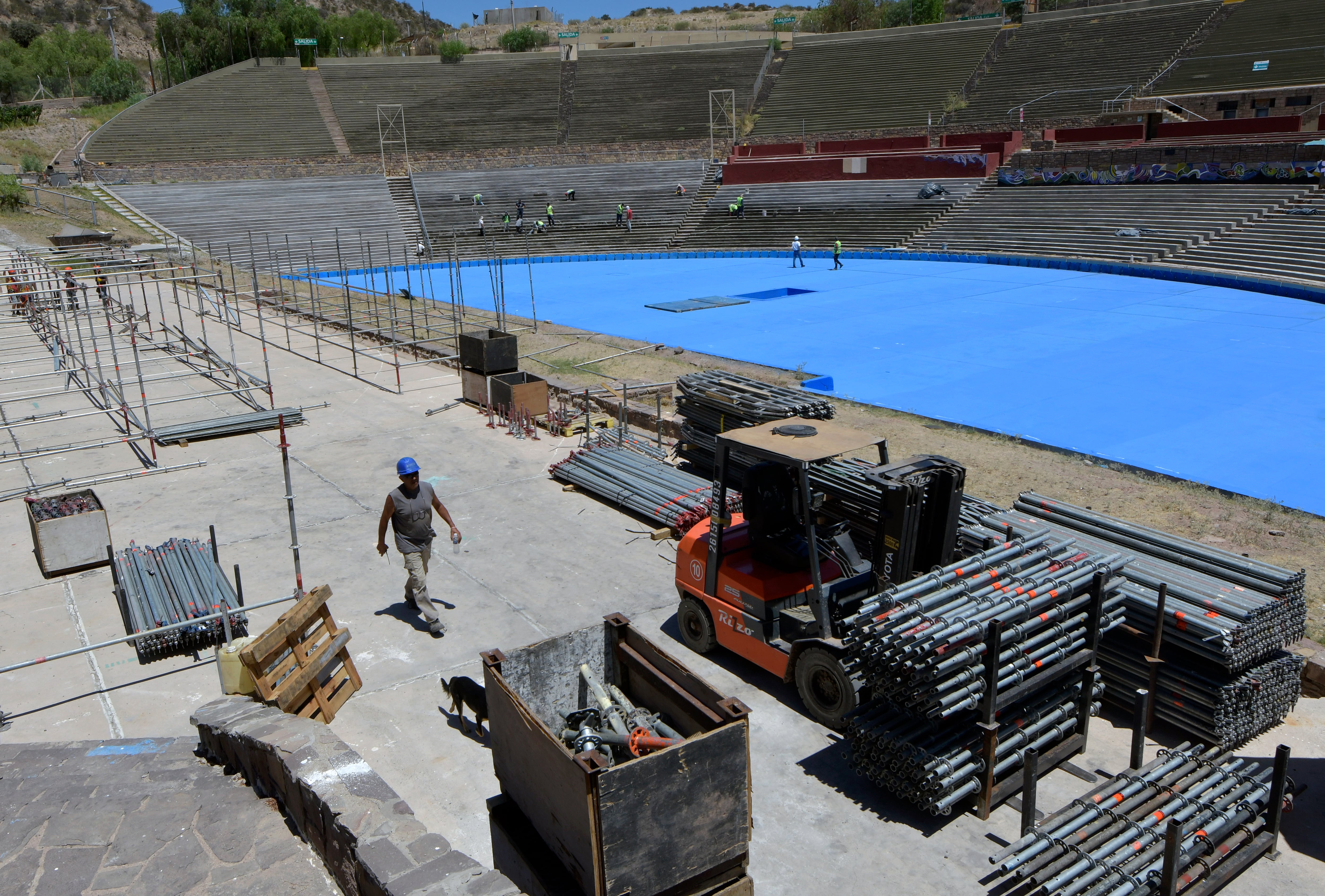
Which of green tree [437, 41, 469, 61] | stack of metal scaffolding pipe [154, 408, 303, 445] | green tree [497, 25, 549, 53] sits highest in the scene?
green tree [497, 25, 549, 53]

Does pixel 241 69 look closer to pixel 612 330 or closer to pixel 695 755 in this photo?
pixel 612 330

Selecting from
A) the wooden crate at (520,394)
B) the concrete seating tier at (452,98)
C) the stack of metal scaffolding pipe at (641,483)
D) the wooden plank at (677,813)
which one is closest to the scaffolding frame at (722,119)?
the concrete seating tier at (452,98)

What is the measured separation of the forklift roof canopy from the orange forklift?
0.01 meters

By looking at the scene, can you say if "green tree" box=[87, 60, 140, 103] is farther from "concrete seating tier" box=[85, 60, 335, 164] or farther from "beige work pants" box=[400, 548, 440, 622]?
"beige work pants" box=[400, 548, 440, 622]

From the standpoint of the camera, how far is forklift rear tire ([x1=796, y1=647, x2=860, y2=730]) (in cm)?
680

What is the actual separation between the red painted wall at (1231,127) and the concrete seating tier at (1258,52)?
8449 mm

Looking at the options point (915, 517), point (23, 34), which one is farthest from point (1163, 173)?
point (23, 34)

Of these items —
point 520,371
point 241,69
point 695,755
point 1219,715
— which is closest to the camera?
point 695,755

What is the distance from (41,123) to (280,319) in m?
39.4

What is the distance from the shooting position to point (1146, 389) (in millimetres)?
17859

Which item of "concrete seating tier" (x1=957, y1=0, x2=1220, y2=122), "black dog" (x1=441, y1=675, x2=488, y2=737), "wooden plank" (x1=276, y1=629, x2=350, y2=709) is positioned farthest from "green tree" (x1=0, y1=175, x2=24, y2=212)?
"concrete seating tier" (x1=957, y1=0, x2=1220, y2=122)

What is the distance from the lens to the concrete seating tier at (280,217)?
41.6 meters

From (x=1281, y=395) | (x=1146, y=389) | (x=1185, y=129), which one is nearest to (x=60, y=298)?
(x=1146, y=389)

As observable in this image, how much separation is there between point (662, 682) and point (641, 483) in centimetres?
690
